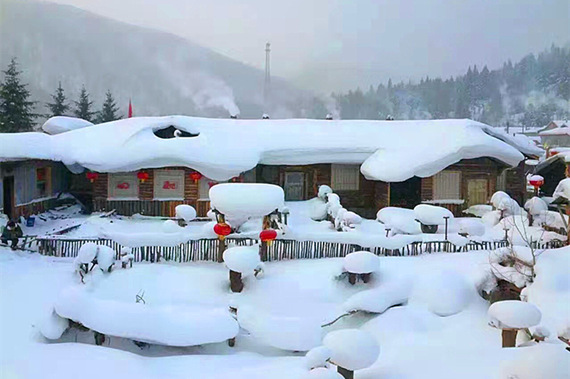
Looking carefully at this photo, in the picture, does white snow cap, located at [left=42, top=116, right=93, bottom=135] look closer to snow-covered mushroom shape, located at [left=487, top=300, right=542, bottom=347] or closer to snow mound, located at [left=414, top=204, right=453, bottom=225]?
snow mound, located at [left=414, top=204, right=453, bottom=225]

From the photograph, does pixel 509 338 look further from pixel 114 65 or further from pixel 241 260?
pixel 114 65

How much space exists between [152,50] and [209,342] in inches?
3297

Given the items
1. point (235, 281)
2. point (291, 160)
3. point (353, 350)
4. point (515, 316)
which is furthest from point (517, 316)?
point (291, 160)

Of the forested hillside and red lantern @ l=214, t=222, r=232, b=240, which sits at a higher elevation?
the forested hillside

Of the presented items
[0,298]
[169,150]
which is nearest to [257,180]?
[169,150]

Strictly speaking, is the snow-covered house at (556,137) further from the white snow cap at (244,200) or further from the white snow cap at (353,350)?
the white snow cap at (353,350)

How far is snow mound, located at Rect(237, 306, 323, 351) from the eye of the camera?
9.65 m

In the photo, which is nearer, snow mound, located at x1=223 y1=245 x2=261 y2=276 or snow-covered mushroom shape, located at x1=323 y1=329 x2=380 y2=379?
snow-covered mushroom shape, located at x1=323 y1=329 x2=380 y2=379

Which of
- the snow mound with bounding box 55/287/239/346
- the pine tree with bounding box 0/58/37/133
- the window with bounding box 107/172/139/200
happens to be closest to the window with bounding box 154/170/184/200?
the window with bounding box 107/172/139/200

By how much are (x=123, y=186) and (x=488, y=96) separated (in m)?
67.0

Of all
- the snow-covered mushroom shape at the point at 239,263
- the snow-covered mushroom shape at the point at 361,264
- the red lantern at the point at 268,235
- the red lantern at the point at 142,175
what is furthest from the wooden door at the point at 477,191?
the red lantern at the point at 142,175

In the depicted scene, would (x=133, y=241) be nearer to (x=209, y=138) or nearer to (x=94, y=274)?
(x=94, y=274)

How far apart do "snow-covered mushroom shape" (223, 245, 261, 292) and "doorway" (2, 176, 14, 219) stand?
10.1m

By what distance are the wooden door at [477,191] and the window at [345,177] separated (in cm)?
504
